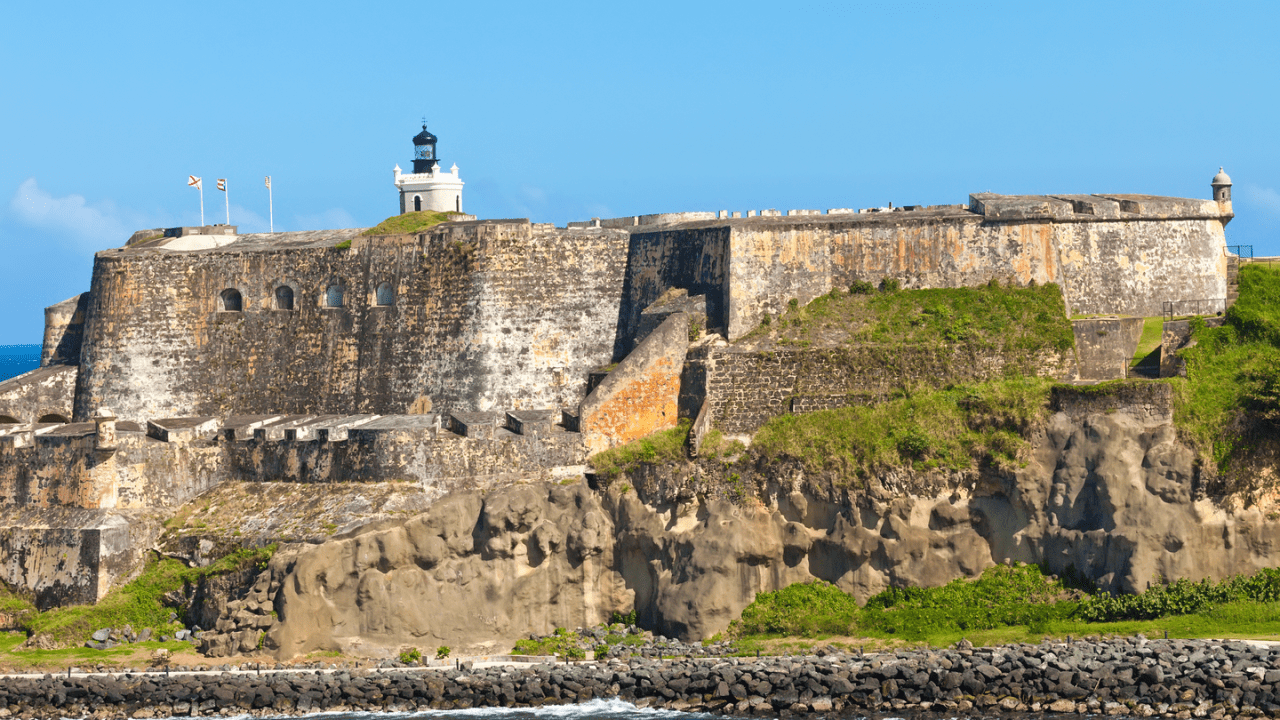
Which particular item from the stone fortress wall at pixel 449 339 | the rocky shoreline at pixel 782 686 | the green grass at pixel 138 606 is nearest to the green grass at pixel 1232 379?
the stone fortress wall at pixel 449 339

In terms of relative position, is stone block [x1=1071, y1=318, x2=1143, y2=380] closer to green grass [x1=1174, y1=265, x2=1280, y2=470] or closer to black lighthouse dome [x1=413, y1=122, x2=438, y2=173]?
green grass [x1=1174, y1=265, x2=1280, y2=470]

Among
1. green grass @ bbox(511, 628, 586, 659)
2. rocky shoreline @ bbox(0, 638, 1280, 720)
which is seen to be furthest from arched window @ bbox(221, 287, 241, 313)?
green grass @ bbox(511, 628, 586, 659)

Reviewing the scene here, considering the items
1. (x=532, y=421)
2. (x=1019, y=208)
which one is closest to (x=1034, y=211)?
(x=1019, y=208)

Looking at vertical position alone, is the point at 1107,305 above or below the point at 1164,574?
above

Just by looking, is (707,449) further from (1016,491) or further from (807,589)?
(1016,491)

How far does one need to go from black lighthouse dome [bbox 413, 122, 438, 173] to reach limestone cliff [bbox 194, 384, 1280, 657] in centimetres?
3196

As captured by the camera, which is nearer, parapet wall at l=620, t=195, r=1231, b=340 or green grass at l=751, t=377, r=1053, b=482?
green grass at l=751, t=377, r=1053, b=482

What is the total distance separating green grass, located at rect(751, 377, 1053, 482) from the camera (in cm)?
3972

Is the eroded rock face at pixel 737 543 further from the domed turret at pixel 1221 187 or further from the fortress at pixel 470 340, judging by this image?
the domed turret at pixel 1221 187

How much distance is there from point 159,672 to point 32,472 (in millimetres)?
7547

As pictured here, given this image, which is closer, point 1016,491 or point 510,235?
point 1016,491

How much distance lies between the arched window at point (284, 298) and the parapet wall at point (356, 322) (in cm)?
4

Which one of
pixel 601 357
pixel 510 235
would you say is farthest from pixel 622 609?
pixel 510 235

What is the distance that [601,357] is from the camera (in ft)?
152
